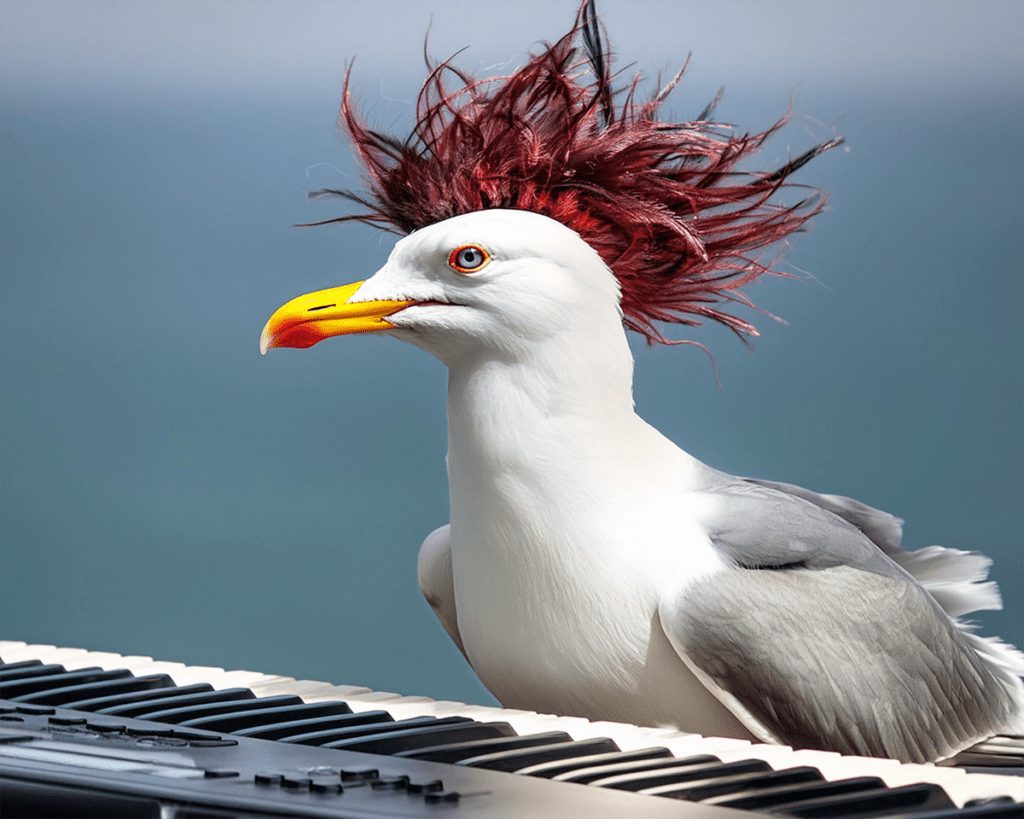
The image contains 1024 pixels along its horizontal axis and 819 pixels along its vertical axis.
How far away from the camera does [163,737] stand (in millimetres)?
914

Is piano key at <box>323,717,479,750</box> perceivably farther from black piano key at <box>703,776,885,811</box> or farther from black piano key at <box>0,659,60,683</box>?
black piano key at <box>0,659,60,683</box>

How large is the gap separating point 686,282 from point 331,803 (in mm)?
788

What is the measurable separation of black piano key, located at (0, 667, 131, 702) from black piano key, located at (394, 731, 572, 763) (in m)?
0.39

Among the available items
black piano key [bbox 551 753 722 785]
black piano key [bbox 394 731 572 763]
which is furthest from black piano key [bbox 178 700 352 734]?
black piano key [bbox 551 753 722 785]

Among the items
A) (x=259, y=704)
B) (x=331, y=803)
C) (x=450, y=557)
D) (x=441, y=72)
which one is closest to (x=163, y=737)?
(x=259, y=704)

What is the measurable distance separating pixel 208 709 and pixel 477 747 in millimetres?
243

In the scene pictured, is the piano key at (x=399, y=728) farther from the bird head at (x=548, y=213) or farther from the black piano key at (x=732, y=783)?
the bird head at (x=548, y=213)

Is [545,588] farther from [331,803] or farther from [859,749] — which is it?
[331,803]

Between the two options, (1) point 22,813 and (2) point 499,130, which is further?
(2) point 499,130

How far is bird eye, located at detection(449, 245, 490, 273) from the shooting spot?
1185 mm

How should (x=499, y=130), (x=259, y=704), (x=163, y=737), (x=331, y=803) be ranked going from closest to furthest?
(x=331, y=803) → (x=163, y=737) → (x=259, y=704) → (x=499, y=130)

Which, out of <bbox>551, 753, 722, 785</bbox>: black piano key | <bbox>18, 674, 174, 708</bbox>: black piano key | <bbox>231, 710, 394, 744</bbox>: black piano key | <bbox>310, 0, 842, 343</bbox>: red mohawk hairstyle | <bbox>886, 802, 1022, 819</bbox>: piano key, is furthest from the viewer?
<bbox>310, 0, 842, 343</bbox>: red mohawk hairstyle

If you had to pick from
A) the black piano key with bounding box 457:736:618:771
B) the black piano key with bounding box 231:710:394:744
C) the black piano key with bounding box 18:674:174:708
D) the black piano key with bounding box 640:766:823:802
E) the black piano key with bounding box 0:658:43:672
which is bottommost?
the black piano key with bounding box 640:766:823:802

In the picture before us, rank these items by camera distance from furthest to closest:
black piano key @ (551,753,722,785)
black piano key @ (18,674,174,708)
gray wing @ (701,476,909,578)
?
gray wing @ (701,476,909,578)
black piano key @ (18,674,174,708)
black piano key @ (551,753,722,785)
